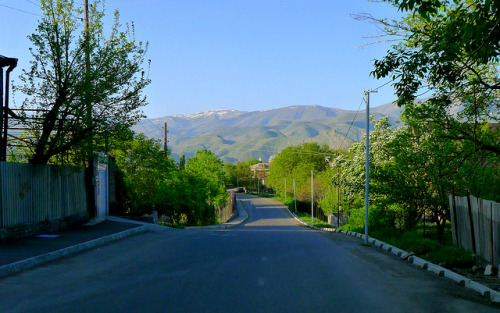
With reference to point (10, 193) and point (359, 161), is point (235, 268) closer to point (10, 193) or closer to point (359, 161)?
point (10, 193)

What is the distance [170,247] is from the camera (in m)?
15.8

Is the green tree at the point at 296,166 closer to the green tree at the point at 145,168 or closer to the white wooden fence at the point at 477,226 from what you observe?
the green tree at the point at 145,168

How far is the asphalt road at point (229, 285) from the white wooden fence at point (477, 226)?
177 centimetres

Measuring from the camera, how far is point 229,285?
9.10m

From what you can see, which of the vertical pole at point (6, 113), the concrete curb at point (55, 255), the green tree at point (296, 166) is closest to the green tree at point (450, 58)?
the concrete curb at point (55, 255)

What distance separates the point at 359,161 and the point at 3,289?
31302 millimetres

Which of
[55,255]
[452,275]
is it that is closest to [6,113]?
[55,255]

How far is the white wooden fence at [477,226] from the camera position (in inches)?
450

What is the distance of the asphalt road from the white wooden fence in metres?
1.77

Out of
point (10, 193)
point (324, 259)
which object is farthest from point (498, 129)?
point (10, 193)

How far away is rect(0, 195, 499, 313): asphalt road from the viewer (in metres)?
7.55

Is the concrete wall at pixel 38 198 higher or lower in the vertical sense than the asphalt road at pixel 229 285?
higher

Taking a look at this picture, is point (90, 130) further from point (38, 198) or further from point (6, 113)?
point (38, 198)

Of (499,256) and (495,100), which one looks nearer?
(499,256)
